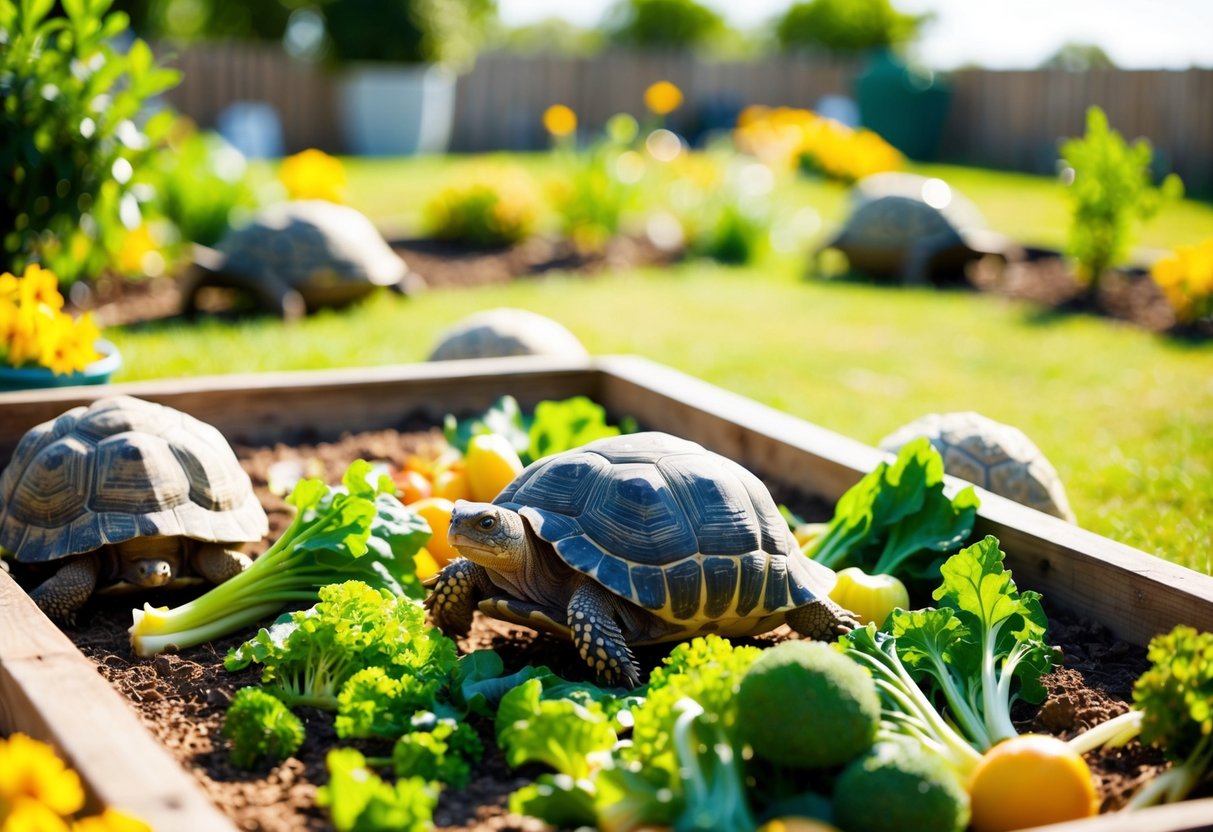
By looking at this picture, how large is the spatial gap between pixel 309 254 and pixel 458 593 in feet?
19.4

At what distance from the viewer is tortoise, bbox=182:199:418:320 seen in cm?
841

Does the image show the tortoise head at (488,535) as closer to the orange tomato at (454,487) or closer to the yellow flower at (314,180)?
the orange tomato at (454,487)

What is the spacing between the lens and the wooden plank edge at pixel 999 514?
301cm

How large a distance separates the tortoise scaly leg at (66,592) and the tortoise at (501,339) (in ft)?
8.70

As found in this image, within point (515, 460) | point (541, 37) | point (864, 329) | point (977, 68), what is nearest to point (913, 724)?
point (515, 460)

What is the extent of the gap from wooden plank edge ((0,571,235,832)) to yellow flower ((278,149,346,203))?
28.4 feet

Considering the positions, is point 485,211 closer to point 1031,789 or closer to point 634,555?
point 634,555

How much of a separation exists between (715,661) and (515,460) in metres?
1.57

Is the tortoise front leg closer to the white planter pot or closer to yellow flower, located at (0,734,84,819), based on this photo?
yellow flower, located at (0,734,84,819)

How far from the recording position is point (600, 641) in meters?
2.73

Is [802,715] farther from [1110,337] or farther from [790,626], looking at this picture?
[1110,337]

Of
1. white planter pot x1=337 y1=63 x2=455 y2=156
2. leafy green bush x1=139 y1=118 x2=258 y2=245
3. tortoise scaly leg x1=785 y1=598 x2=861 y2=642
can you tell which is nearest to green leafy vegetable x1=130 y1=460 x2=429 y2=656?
tortoise scaly leg x1=785 y1=598 x2=861 y2=642

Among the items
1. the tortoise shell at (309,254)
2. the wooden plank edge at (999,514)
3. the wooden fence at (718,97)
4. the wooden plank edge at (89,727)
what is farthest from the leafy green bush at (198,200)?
the wooden fence at (718,97)

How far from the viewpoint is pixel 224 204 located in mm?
9977
